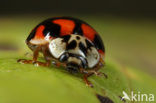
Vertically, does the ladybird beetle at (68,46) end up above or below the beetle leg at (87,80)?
above

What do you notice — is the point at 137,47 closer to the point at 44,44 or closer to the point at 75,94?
the point at 44,44

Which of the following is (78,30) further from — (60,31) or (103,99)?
(103,99)

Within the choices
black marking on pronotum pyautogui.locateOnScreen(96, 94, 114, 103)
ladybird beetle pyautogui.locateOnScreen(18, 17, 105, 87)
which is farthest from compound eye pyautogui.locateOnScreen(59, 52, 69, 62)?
black marking on pronotum pyautogui.locateOnScreen(96, 94, 114, 103)

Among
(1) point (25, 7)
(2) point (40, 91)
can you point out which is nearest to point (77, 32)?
(2) point (40, 91)

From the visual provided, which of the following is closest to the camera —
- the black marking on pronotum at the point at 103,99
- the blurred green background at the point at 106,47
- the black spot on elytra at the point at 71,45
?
the blurred green background at the point at 106,47

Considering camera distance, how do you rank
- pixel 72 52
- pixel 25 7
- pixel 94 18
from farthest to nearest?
pixel 25 7
pixel 94 18
pixel 72 52

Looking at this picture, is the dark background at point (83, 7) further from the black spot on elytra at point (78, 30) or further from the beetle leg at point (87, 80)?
the beetle leg at point (87, 80)

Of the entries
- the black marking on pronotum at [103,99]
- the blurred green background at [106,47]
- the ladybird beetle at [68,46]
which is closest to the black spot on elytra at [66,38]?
the ladybird beetle at [68,46]

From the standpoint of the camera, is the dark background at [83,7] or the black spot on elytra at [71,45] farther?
the dark background at [83,7]
